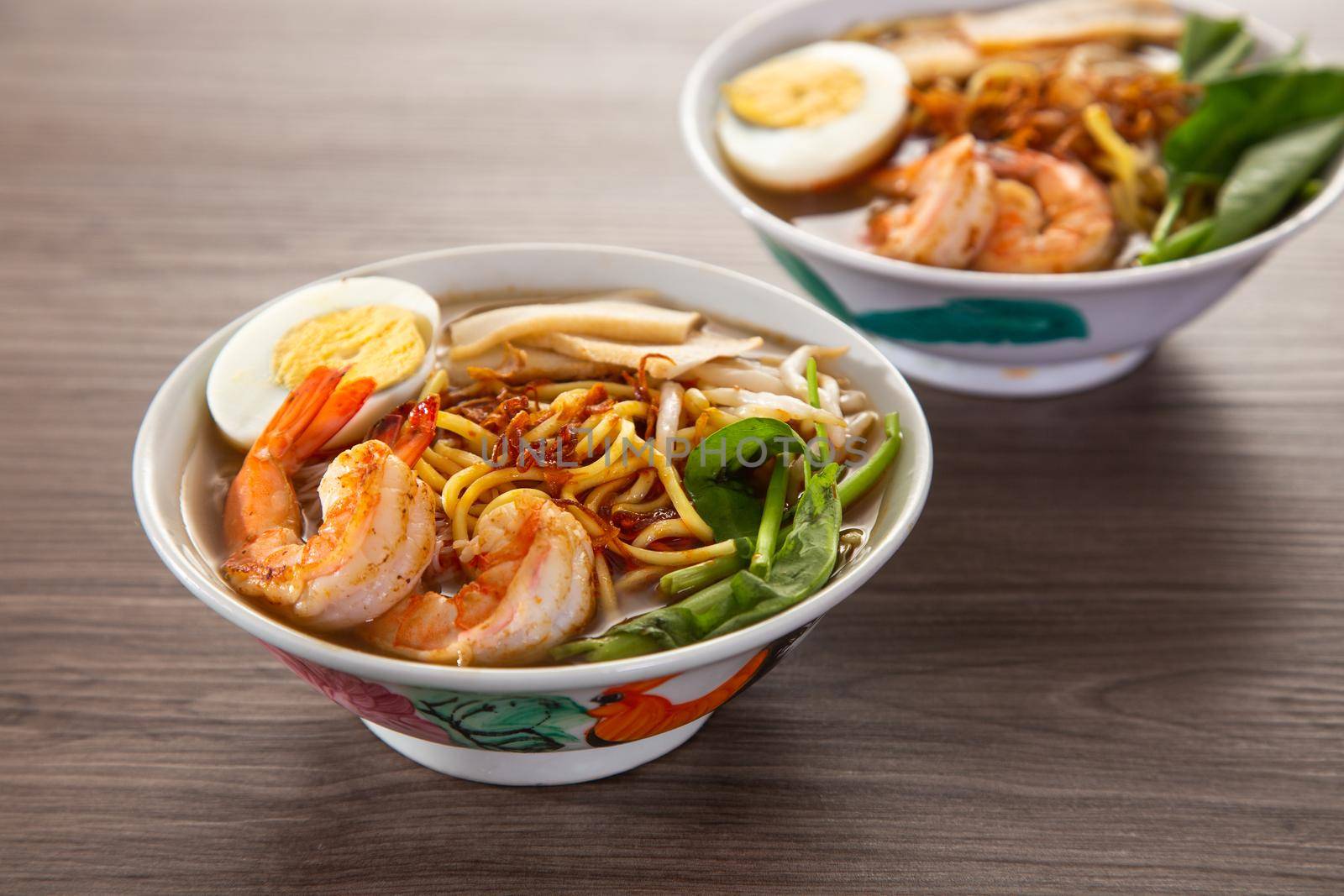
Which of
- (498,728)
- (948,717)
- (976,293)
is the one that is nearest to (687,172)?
(976,293)

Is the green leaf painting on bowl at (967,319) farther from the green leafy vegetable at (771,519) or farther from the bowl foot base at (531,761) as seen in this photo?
the bowl foot base at (531,761)

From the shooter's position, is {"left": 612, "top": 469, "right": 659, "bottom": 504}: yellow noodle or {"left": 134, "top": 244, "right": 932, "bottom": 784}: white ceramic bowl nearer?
{"left": 134, "top": 244, "right": 932, "bottom": 784}: white ceramic bowl

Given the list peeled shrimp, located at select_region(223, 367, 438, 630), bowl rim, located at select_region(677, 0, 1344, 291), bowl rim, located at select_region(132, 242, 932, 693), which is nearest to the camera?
bowl rim, located at select_region(132, 242, 932, 693)

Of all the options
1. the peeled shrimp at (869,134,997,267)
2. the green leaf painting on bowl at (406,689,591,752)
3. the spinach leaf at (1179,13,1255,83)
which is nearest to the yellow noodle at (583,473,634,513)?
the green leaf painting on bowl at (406,689,591,752)

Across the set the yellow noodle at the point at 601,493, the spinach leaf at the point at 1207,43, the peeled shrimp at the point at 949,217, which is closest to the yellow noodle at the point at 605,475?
the yellow noodle at the point at 601,493

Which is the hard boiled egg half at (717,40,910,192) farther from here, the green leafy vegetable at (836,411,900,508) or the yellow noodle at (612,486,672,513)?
the yellow noodle at (612,486,672,513)
